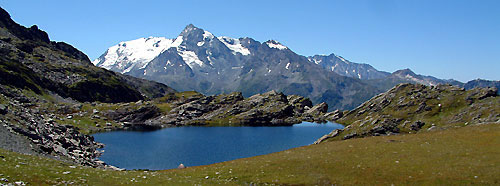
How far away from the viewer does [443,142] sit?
5816 centimetres

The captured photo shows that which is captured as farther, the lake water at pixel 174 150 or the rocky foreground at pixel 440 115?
the rocky foreground at pixel 440 115

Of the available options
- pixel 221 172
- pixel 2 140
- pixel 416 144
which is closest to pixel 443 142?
pixel 416 144

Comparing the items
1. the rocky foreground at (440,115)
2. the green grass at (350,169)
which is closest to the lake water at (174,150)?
the rocky foreground at (440,115)

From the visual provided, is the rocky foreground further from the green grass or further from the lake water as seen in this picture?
the green grass

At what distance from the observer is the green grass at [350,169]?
3541 centimetres

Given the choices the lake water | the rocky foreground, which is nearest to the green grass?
the rocky foreground

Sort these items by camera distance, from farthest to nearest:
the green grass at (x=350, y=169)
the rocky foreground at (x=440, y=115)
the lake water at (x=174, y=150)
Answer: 1. the rocky foreground at (x=440, y=115)
2. the lake water at (x=174, y=150)
3. the green grass at (x=350, y=169)

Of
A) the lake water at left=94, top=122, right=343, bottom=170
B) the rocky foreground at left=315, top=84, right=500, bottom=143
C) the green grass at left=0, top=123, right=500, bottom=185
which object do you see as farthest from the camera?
the rocky foreground at left=315, top=84, right=500, bottom=143

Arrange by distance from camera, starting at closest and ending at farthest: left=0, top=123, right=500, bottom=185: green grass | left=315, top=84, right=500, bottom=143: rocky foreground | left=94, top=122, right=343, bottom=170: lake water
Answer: left=0, top=123, right=500, bottom=185: green grass → left=94, top=122, right=343, bottom=170: lake water → left=315, top=84, right=500, bottom=143: rocky foreground

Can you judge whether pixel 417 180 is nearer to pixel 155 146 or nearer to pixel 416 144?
pixel 416 144

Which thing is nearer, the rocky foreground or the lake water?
the lake water

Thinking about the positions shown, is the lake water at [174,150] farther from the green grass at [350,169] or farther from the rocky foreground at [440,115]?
the green grass at [350,169]

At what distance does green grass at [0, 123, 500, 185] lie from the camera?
35406 mm

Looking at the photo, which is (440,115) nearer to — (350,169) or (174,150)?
(174,150)
